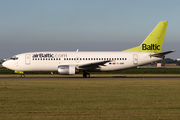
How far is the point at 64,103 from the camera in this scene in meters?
12.6

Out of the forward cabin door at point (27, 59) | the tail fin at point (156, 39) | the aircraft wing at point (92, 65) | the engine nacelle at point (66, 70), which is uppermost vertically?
the tail fin at point (156, 39)

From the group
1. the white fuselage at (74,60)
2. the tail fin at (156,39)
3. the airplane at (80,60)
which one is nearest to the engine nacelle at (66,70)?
the airplane at (80,60)

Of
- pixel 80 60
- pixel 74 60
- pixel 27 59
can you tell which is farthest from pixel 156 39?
pixel 27 59

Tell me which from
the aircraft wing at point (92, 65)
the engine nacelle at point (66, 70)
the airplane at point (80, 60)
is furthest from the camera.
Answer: the airplane at point (80, 60)

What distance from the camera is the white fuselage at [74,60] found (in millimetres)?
35281

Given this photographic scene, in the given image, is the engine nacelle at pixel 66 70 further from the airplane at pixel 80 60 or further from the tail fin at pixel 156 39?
the tail fin at pixel 156 39

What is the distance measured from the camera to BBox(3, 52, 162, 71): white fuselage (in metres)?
35.3

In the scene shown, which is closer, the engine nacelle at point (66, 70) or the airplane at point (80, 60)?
the engine nacelle at point (66, 70)

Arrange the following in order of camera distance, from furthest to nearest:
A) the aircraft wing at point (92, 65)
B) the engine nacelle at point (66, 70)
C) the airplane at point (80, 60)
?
1. the airplane at point (80, 60)
2. the aircraft wing at point (92, 65)
3. the engine nacelle at point (66, 70)

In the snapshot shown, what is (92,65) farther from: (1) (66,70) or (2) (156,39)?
(2) (156,39)

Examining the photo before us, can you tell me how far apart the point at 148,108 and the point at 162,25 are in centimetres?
2700

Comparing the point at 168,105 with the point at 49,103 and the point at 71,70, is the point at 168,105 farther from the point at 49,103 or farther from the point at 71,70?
the point at 71,70

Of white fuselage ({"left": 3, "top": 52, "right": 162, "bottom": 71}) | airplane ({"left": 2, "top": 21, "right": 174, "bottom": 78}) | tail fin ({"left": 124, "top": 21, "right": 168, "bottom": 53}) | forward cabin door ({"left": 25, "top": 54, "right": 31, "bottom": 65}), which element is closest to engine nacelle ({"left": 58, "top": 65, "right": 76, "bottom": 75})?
airplane ({"left": 2, "top": 21, "right": 174, "bottom": 78})

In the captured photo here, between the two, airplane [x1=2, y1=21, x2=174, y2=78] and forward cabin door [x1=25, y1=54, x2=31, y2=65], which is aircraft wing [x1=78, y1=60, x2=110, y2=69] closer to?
airplane [x1=2, y1=21, x2=174, y2=78]
